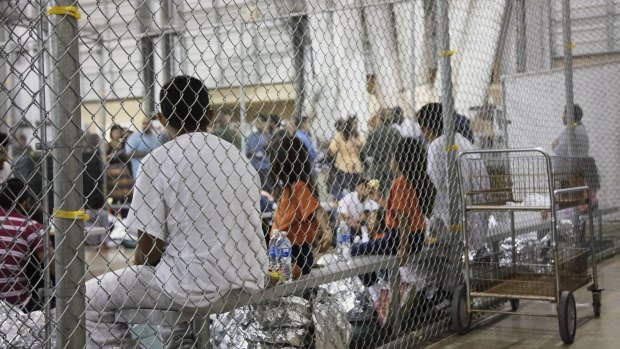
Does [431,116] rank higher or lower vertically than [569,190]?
higher

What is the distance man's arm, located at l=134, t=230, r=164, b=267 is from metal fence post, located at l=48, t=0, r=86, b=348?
56 centimetres

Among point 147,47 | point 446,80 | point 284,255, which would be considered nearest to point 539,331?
point 446,80

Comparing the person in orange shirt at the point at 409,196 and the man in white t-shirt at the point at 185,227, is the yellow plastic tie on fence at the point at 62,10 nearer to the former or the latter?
the man in white t-shirt at the point at 185,227

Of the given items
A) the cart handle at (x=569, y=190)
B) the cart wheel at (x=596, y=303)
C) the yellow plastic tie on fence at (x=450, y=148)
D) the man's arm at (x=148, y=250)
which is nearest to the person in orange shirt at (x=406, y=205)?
the yellow plastic tie on fence at (x=450, y=148)

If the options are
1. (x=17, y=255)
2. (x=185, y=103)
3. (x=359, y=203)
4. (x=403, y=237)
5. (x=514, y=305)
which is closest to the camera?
(x=185, y=103)

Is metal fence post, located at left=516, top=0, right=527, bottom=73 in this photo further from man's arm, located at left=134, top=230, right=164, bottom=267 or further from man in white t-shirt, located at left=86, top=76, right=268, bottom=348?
man's arm, located at left=134, top=230, right=164, bottom=267

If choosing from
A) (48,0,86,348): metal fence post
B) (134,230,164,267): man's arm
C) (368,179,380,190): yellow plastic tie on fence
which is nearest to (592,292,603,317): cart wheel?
(368,179,380,190): yellow plastic tie on fence

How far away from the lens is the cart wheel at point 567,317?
14.2 feet

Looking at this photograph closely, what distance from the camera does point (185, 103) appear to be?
10.1 ft

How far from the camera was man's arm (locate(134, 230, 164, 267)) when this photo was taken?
2904 millimetres

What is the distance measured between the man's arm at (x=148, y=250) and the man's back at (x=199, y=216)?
0.03 metres

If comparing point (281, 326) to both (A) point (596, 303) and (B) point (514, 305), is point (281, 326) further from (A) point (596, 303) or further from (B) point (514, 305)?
(A) point (596, 303)

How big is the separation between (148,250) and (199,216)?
23 cm

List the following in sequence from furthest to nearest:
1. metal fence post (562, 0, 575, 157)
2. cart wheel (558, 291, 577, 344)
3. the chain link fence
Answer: metal fence post (562, 0, 575, 157), cart wheel (558, 291, 577, 344), the chain link fence
